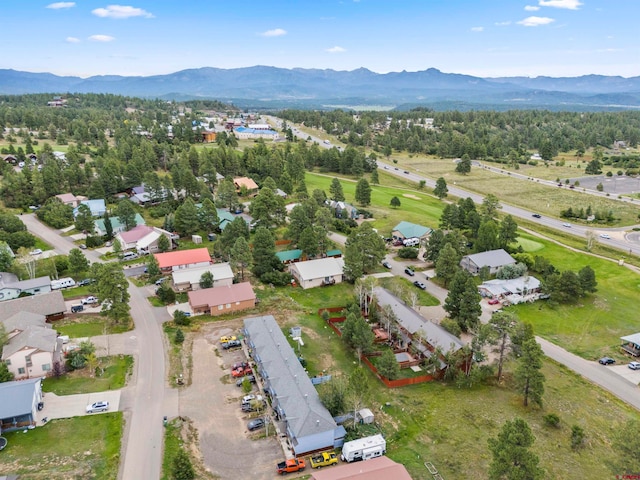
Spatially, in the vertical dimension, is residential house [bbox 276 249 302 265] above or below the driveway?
above

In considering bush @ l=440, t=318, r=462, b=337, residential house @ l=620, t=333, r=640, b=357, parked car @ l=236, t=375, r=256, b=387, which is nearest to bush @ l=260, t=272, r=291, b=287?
parked car @ l=236, t=375, r=256, b=387

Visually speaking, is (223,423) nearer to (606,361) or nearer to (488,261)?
(606,361)

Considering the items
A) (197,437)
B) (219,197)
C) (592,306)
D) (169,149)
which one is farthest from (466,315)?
(169,149)

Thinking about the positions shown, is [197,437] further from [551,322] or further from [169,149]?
[169,149]

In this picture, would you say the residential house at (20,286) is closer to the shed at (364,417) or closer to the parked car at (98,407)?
the parked car at (98,407)

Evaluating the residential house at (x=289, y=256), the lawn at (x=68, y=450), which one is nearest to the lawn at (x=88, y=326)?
the lawn at (x=68, y=450)

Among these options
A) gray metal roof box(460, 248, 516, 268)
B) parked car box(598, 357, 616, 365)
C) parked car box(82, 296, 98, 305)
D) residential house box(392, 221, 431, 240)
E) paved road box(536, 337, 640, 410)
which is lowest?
paved road box(536, 337, 640, 410)

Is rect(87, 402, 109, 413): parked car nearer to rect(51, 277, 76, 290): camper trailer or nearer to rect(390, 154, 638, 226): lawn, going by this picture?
rect(51, 277, 76, 290): camper trailer

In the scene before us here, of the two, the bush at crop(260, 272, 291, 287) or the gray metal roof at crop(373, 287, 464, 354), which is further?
the bush at crop(260, 272, 291, 287)
